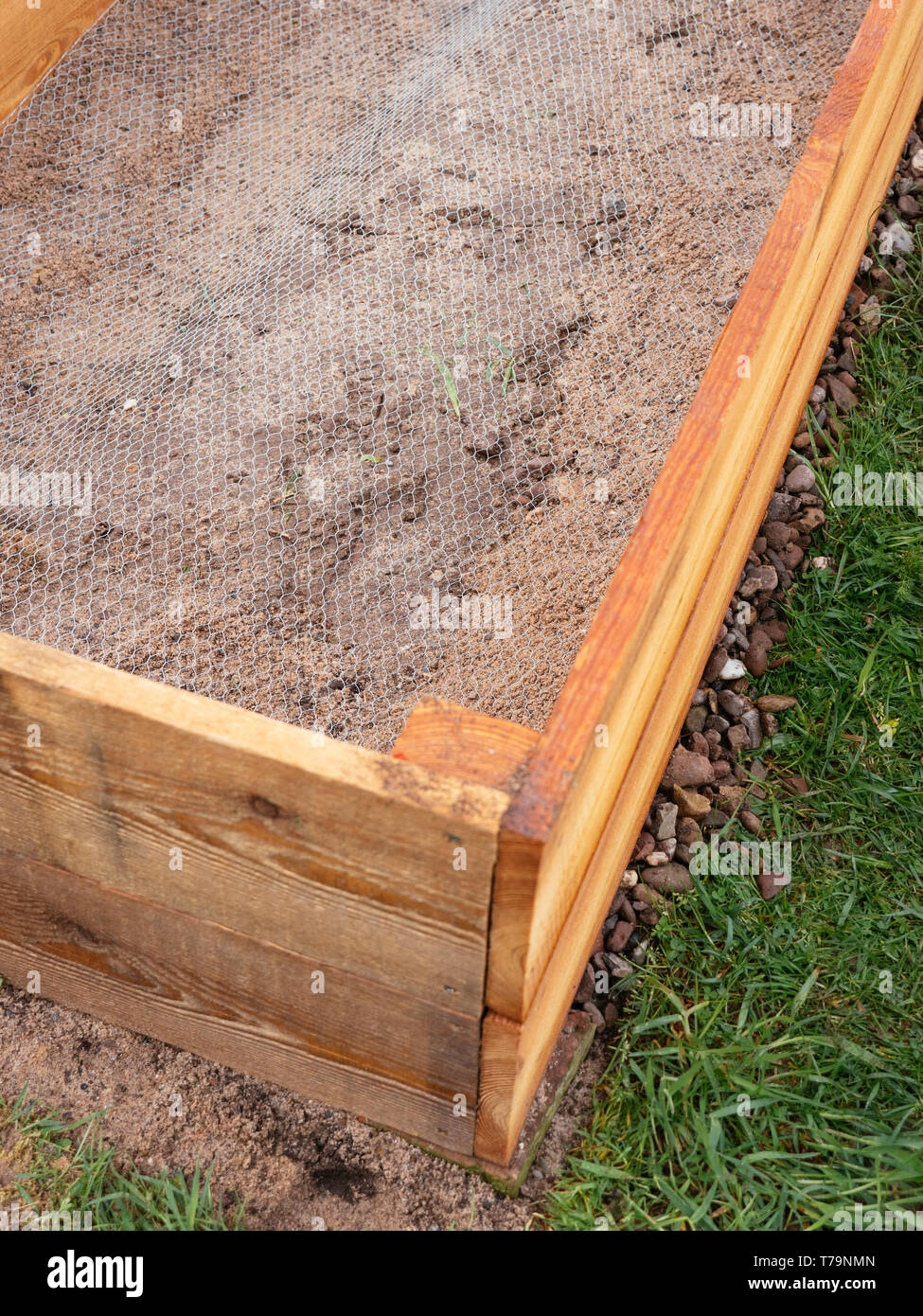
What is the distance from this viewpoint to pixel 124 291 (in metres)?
2.73

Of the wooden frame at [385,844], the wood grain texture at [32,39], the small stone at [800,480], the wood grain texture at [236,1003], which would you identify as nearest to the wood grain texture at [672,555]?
the wooden frame at [385,844]

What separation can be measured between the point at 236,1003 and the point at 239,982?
7 centimetres

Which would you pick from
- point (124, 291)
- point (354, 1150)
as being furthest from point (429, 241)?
point (354, 1150)

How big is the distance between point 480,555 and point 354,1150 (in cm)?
111

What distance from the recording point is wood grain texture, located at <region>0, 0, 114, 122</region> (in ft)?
8.69

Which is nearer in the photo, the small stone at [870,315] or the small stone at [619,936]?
the small stone at [619,936]

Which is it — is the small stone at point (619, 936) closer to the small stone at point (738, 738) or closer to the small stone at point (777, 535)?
the small stone at point (738, 738)

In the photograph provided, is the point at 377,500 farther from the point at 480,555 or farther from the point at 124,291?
the point at 124,291

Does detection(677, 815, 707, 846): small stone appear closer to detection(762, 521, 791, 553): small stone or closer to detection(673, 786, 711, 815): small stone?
detection(673, 786, 711, 815): small stone

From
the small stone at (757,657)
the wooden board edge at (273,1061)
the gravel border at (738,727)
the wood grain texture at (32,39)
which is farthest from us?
the wood grain texture at (32,39)

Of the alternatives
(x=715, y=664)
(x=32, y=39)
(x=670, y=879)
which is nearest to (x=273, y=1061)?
(x=670, y=879)

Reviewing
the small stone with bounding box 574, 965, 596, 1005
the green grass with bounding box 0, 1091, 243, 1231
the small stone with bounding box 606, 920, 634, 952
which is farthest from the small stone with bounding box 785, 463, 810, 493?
the green grass with bounding box 0, 1091, 243, 1231

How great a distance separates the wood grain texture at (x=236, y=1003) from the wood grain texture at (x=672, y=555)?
0.72 feet

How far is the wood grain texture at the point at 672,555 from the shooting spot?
119 cm
